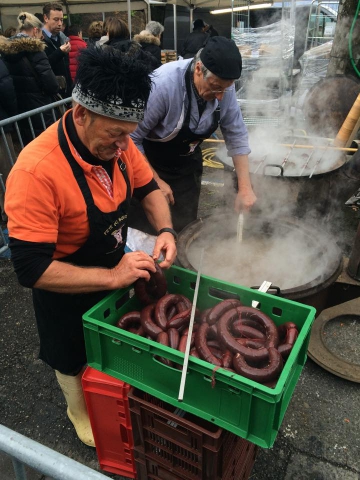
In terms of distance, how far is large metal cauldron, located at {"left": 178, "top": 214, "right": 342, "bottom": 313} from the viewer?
343 cm

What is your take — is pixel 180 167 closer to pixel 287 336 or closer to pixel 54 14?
pixel 287 336

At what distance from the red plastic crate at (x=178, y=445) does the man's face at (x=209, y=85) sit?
2.18 metres

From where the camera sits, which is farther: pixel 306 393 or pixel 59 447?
pixel 306 393

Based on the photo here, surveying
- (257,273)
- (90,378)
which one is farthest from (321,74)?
(90,378)

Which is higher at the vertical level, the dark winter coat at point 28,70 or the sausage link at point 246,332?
the dark winter coat at point 28,70

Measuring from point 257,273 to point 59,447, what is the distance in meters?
2.16

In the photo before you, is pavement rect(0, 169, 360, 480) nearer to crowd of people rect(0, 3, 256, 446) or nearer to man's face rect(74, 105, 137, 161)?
crowd of people rect(0, 3, 256, 446)

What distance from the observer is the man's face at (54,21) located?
6.91m

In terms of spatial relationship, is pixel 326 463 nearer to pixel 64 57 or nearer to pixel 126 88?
pixel 126 88

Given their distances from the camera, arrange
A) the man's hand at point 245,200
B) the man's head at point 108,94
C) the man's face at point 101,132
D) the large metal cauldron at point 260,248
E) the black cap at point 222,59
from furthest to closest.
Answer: the man's hand at point 245,200, the large metal cauldron at point 260,248, the black cap at point 222,59, the man's face at point 101,132, the man's head at point 108,94

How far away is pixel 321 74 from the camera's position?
1059 centimetres

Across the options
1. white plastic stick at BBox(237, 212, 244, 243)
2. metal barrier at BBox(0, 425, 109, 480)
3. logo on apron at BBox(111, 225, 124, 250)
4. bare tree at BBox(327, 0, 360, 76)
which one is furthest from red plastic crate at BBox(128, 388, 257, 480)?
bare tree at BBox(327, 0, 360, 76)

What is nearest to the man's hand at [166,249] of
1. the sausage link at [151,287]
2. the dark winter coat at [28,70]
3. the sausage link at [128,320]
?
the sausage link at [151,287]

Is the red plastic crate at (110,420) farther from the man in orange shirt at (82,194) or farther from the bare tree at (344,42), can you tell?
the bare tree at (344,42)
